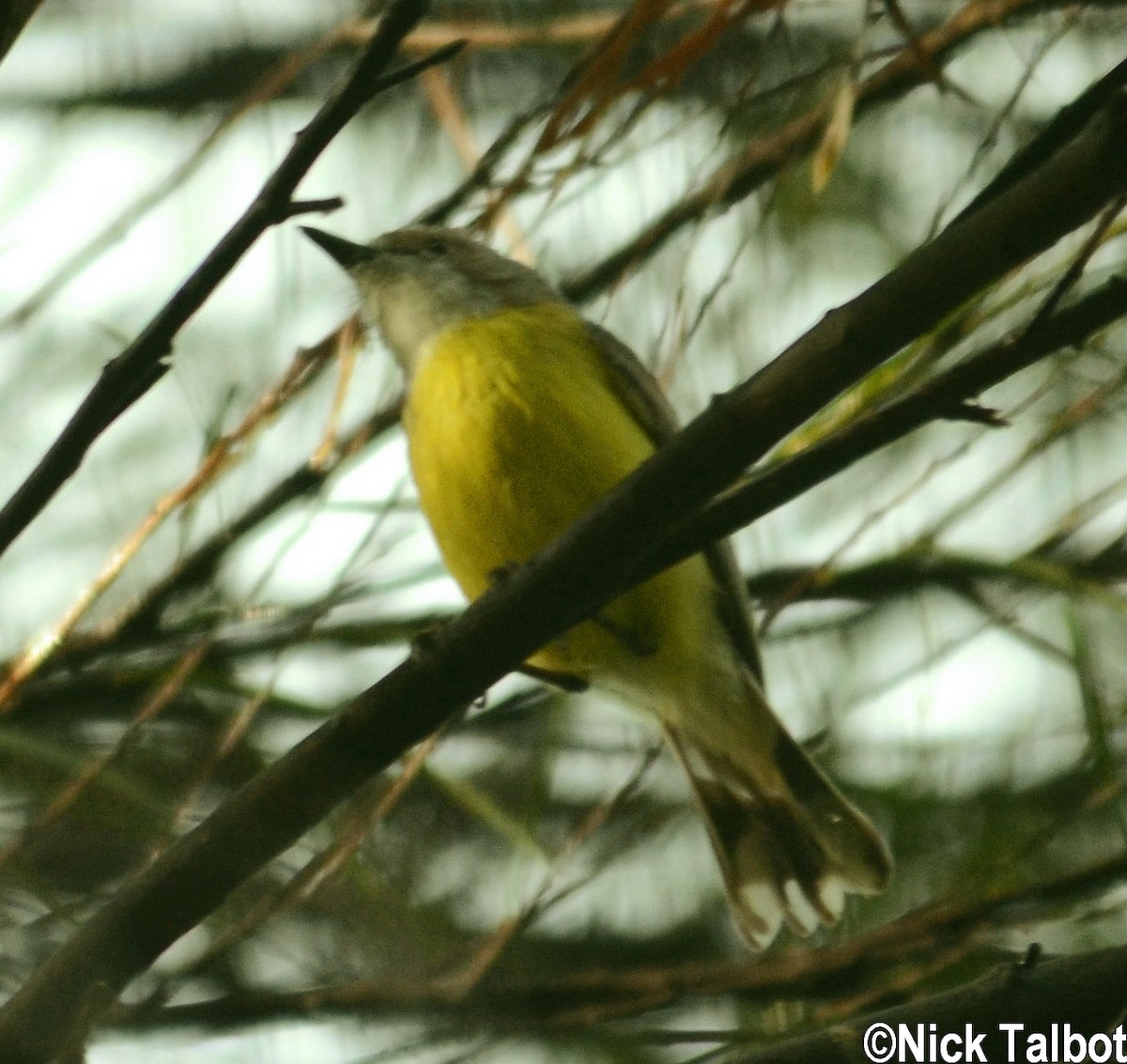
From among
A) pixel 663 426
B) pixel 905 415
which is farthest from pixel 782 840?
pixel 905 415

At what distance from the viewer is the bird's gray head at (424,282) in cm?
362

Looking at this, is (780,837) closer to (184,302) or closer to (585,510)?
(585,510)

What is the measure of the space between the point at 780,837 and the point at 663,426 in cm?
97

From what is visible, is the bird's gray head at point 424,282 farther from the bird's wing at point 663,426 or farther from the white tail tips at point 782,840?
the white tail tips at point 782,840

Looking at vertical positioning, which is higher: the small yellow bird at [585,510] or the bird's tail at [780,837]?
the small yellow bird at [585,510]

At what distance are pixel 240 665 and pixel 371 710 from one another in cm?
182

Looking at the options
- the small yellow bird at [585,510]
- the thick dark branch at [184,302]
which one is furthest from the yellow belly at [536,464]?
the thick dark branch at [184,302]

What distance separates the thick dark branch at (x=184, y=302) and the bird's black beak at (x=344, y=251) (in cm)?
211

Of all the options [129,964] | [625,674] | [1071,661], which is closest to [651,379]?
[625,674]

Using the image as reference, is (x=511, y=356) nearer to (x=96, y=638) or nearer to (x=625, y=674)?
(x=625, y=674)

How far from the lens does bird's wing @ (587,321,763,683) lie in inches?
131

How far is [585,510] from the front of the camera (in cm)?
306

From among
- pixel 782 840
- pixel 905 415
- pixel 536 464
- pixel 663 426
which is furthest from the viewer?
pixel 782 840

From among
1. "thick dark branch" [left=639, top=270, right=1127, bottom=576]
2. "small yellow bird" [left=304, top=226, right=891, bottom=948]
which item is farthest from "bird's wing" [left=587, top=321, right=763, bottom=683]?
"thick dark branch" [left=639, top=270, right=1127, bottom=576]
